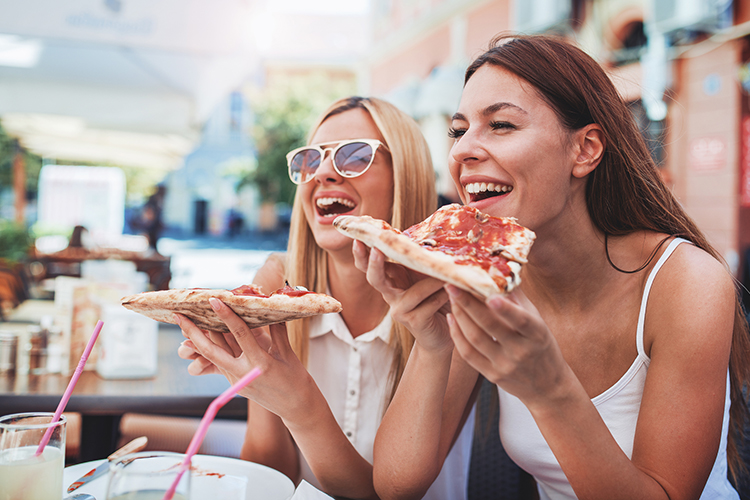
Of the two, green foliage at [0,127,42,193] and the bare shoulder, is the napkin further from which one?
green foliage at [0,127,42,193]

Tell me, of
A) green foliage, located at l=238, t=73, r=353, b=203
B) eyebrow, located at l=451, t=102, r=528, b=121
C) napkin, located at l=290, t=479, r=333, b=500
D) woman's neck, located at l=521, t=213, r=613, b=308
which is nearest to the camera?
napkin, located at l=290, t=479, r=333, b=500

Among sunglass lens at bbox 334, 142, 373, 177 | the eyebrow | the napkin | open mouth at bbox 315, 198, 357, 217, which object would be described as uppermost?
the eyebrow

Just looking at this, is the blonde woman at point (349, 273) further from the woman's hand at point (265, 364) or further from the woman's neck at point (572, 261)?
the woman's neck at point (572, 261)

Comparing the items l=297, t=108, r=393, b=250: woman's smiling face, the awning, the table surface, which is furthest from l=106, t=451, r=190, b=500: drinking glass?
the awning

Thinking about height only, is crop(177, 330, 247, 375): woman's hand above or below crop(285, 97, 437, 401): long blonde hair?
below

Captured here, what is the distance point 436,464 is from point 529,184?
0.99 meters

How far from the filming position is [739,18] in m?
7.18

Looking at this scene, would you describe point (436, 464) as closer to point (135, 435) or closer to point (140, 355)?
point (140, 355)

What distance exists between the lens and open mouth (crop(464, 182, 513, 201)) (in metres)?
1.81

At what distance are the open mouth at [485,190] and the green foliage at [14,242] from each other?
346 inches

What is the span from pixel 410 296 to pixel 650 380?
0.88 m

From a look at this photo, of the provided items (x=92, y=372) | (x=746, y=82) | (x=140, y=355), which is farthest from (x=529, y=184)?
(x=746, y=82)

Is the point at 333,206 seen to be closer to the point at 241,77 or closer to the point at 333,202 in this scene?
the point at 333,202

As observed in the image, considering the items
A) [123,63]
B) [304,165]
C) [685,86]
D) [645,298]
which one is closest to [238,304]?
[304,165]
